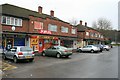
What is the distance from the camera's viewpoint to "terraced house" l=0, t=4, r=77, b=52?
964 inches

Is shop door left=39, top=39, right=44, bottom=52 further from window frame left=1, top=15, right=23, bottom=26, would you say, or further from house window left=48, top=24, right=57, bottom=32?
window frame left=1, top=15, right=23, bottom=26

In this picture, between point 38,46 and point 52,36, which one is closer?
point 38,46

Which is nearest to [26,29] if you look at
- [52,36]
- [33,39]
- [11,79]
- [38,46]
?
[33,39]

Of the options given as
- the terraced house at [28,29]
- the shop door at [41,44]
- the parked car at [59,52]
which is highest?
the terraced house at [28,29]

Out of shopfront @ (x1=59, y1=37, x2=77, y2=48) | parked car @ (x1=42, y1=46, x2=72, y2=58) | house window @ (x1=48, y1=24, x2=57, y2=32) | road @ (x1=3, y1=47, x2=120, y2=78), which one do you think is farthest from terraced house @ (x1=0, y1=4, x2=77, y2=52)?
road @ (x1=3, y1=47, x2=120, y2=78)

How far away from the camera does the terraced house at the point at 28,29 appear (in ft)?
80.4

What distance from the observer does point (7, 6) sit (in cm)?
2819

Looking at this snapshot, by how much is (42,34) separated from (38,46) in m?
2.22

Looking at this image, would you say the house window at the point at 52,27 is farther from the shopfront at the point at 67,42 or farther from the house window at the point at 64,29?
the house window at the point at 64,29

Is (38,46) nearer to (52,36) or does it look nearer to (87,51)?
(52,36)

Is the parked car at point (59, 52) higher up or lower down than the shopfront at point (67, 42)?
lower down

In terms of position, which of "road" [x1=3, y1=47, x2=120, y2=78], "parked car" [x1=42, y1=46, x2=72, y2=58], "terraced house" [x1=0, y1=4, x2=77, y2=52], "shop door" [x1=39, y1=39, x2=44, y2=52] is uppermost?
"terraced house" [x1=0, y1=4, x2=77, y2=52]

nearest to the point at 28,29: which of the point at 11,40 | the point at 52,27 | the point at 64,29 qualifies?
the point at 11,40

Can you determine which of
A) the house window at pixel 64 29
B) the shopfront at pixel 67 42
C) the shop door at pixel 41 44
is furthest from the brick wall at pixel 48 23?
the shop door at pixel 41 44
